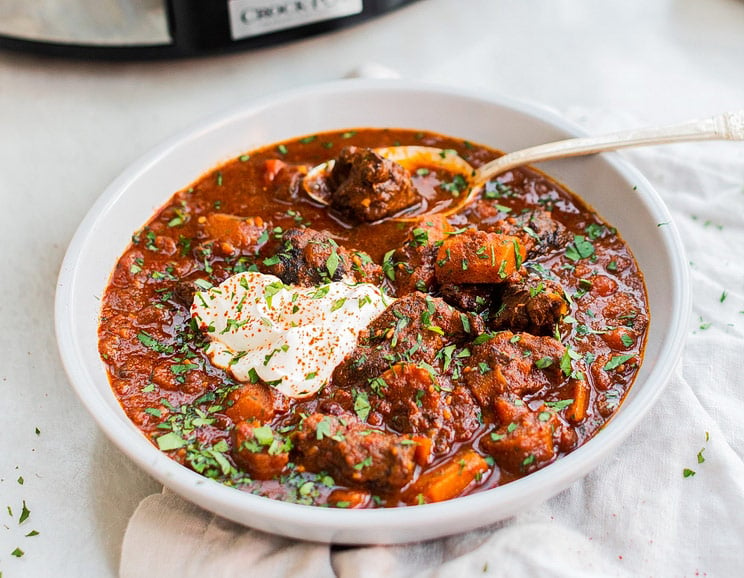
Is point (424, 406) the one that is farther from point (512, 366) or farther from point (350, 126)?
point (350, 126)

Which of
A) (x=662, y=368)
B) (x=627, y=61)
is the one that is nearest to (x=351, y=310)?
(x=662, y=368)

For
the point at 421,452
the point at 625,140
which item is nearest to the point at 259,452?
the point at 421,452

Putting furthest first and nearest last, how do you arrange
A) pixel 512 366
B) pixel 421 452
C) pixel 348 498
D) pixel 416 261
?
pixel 416 261
pixel 512 366
pixel 421 452
pixel 348 498

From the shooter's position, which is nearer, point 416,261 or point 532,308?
point 532,308

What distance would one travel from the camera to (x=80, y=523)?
389cm

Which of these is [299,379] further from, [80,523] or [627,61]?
[627,61]

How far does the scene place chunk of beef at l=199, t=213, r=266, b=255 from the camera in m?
4.55

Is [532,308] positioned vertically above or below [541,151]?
below

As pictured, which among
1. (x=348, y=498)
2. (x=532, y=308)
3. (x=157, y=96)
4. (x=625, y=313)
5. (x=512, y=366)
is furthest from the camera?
(x=157, y=96)

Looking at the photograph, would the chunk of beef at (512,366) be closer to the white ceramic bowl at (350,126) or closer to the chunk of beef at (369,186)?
the white ceramic bowl at (350,126)

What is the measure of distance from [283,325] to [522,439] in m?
1.23

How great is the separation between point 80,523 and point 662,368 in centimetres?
263

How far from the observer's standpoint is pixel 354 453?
137 inches

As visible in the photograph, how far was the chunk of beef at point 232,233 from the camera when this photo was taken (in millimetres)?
4547
